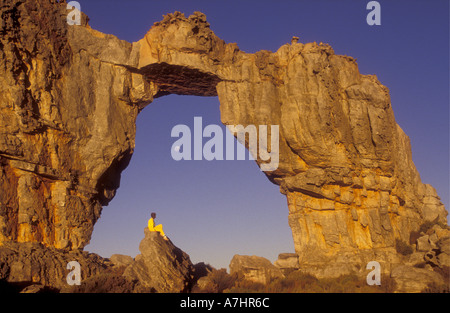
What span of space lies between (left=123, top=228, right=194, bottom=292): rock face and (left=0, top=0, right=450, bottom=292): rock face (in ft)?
13.9

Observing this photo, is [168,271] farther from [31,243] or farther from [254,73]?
[254,73]

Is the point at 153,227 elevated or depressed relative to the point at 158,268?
elevated

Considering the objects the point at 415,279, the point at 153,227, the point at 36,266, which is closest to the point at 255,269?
the point at 153,227

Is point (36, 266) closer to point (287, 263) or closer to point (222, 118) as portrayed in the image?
point (222, 118)

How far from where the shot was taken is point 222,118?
27.5 meters

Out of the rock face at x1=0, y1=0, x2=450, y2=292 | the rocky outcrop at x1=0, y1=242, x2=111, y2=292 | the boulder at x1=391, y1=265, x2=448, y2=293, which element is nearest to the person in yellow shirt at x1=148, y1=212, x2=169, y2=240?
the rocky outcrop at x1=0, y1=242, x2=111, y2=292

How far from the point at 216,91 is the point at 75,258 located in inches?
543

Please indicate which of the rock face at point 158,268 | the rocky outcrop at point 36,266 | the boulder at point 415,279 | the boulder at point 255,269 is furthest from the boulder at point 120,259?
the boulder at point 415,279

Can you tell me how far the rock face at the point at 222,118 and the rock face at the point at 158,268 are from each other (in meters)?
4.24

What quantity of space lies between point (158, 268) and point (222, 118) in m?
10.6

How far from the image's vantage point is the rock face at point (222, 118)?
22375 mm

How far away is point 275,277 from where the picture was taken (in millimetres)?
24125
